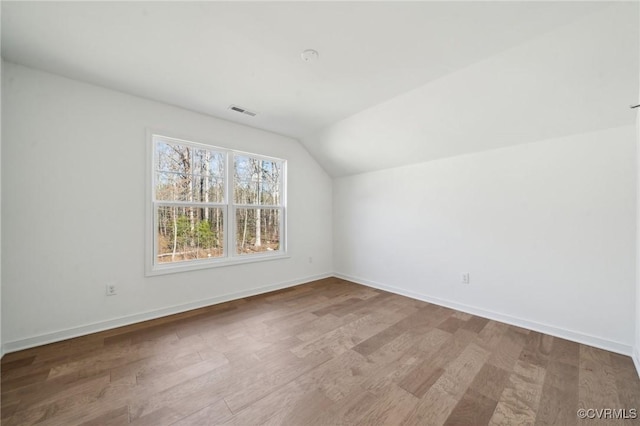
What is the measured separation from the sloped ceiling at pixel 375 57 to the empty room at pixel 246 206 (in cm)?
2

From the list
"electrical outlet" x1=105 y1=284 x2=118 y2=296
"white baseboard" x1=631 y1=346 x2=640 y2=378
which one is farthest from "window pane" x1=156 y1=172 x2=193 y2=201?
"white baseboard" x1=631 y1=346 x2=640 y2=378

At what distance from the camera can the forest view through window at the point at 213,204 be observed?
314 cm

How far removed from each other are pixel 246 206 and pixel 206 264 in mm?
1038

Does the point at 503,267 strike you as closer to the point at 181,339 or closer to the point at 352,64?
the point at 352,64

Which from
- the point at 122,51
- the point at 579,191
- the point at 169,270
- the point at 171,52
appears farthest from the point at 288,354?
the point at 579,191

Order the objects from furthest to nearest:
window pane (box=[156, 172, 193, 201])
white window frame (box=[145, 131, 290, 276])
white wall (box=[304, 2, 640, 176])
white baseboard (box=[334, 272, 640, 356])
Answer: window pane (box=[156, 172, 193, 201])
white window frame (box=[145, 131, 290, 276])
white baseboard (box=[334, 272, 640, 356])
white wall (box=[304, 2, 640, 176])

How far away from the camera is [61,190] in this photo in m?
2.43

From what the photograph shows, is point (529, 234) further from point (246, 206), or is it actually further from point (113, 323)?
point (113, 323)

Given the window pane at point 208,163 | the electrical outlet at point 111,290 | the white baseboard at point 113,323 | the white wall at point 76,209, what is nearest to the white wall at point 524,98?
the window pane at point 208,163

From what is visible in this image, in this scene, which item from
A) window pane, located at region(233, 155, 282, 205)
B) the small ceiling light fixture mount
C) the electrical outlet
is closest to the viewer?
the small ceiling light fixture mount

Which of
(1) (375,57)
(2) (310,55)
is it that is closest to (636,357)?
(1) (375,57)

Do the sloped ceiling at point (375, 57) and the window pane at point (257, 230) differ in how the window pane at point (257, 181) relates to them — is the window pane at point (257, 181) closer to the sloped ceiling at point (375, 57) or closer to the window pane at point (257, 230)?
the window pane at point (257, 230)

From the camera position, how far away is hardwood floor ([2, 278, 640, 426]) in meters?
1.52
